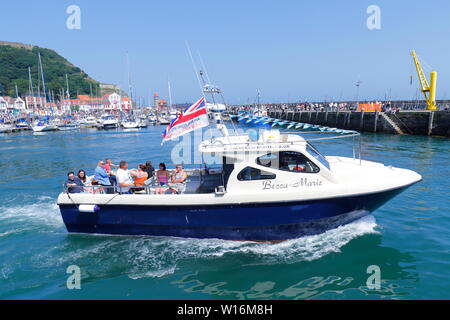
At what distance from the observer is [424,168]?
16141 mm

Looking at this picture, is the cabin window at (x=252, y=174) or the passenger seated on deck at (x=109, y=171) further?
the passenger seated on deck at (x=109, y=171)

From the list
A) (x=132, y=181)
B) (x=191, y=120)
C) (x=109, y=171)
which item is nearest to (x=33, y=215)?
(x=109, y=171)

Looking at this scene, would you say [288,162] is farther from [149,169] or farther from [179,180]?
[149,169]

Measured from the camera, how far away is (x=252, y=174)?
295 inches

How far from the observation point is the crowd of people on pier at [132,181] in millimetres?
8195

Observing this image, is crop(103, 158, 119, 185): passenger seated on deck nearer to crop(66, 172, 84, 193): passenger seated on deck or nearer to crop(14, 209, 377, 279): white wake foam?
crop(66, 172, 84, 193): passenger seated on deck

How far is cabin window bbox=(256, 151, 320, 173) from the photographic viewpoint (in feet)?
24.7

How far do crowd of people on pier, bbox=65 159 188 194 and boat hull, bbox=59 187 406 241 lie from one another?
20.9 inches

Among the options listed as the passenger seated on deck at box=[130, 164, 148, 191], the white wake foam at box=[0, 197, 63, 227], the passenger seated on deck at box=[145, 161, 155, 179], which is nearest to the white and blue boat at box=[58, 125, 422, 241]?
the passenger seated on deck at box=[130, 164, 148, 191]

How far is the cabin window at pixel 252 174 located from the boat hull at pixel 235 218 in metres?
0.60

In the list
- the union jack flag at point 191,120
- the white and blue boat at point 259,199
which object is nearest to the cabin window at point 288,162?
the white and blue boat at point 259,199

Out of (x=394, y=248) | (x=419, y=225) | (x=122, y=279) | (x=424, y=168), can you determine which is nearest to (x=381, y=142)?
(x=424, y=168)

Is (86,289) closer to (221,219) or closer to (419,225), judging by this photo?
(221,219)

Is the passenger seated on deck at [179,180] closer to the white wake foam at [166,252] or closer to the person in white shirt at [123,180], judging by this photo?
the person in white shirt at [123,180]
